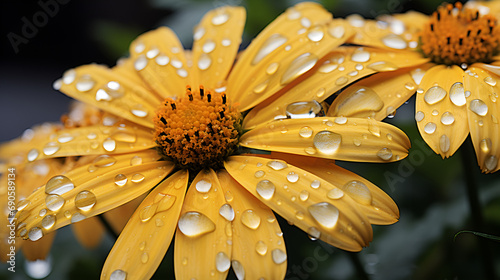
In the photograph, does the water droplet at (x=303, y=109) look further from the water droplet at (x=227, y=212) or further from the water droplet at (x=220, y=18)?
the water droplet at (x=220, y=18)

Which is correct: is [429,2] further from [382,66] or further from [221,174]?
[221,174]

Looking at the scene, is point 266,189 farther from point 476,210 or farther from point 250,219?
point 476,210

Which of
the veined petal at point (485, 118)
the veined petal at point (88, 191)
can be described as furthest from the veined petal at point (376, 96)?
the veined petal at point (88, 191)

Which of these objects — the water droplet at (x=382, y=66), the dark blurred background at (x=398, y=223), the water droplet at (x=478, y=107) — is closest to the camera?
the water droplet at (x=478, y=107)

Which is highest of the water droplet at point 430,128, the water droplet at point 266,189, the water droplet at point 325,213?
the water droplet at point 430,128

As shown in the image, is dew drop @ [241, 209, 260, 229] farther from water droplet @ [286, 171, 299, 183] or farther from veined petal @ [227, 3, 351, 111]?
veined petal @ [227, 3, 351, 111]

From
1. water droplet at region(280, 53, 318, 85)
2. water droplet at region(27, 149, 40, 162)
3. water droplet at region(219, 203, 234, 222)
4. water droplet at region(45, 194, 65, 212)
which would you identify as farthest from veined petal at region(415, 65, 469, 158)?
water droplet at region(27, 149, 40, 162)
